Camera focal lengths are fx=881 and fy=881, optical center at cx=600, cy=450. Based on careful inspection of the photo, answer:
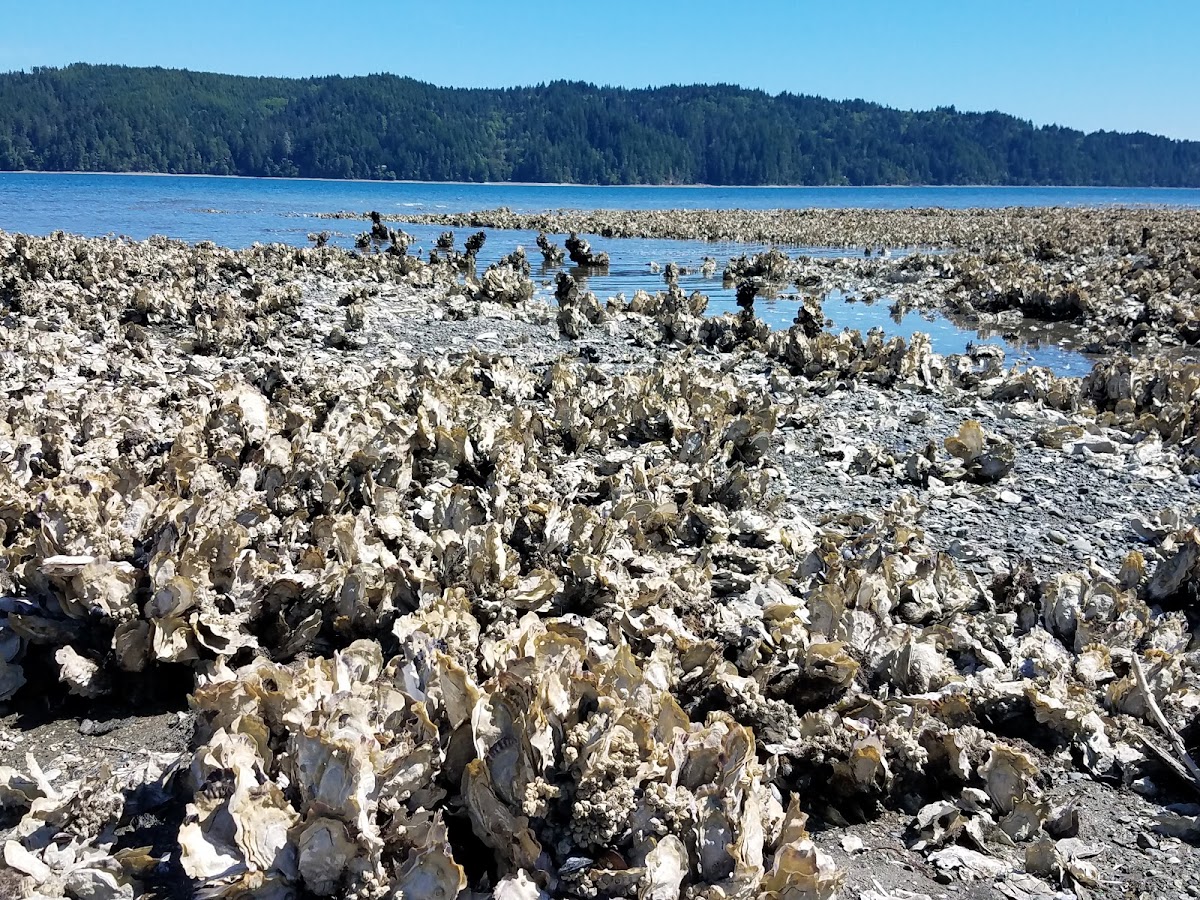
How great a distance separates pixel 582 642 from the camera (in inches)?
141

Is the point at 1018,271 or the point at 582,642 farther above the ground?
the point at 1018,271

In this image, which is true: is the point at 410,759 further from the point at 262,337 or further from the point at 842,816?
the point at 262,337

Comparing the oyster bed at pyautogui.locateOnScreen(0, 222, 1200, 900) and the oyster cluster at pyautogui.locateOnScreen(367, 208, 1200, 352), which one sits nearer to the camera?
the oyster bed at pyautogui.locateOnScreen(0, 222, 1200, 900)

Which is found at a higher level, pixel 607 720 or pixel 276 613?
pixel 607 720

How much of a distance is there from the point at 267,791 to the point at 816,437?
20.0 ft

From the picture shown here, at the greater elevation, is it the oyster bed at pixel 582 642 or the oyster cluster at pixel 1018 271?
the oyster cluster at pixel 1018 271

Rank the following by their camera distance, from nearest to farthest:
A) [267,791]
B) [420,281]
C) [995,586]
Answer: [267,791] → [995,586] → [420,281]

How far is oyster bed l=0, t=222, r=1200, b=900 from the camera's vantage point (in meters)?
2.58

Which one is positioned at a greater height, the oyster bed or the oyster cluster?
the oyster cluster

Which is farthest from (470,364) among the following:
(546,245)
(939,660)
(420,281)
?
(546,245)

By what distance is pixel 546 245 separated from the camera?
26656 mm

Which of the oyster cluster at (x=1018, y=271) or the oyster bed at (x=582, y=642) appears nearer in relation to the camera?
the oyster bed at (x=582, y=642)

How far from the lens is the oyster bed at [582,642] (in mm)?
2584

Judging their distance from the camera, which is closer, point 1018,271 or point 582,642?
point 582,642
